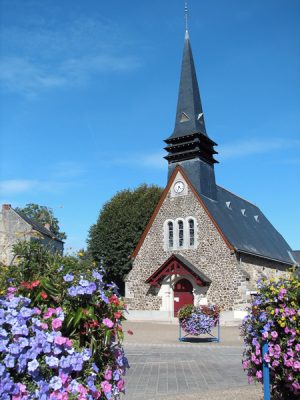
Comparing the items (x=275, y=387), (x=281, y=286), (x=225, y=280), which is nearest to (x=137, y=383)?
(x=275, y=387)

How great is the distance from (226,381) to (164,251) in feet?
66.3

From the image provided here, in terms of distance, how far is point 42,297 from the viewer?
3.10 m

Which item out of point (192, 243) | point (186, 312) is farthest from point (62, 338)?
point (192, 243)

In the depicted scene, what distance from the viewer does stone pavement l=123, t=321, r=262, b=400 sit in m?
6.89

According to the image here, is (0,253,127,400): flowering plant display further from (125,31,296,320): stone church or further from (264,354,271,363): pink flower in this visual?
(125,31,296,320): stone church

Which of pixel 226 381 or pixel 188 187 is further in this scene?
pixel 188 187

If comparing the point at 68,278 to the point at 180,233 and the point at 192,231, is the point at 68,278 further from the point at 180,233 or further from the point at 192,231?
the point at 180,233

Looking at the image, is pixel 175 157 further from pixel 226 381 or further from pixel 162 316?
pixel 226 381

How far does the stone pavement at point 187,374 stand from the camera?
22.6ft

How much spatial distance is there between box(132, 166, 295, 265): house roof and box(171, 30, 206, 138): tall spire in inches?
124

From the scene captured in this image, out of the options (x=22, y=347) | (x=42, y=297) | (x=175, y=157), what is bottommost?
(x=22, y=347)

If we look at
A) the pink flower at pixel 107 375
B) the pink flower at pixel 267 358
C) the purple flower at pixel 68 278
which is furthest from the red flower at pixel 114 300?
the pink flower at pixel 267 358

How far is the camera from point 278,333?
501 centimetres

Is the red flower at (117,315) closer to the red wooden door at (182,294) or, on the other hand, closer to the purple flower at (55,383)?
the purple flower at (55,383)
